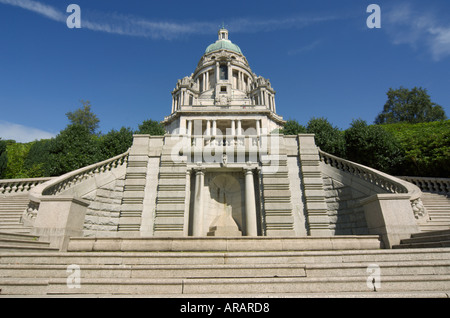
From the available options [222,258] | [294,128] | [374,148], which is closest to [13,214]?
[222,258]

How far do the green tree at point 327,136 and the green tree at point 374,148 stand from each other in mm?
845

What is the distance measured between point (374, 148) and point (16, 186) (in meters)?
30.9

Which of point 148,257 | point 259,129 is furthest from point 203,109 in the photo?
point 148,257

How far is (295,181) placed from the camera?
47.0 feet

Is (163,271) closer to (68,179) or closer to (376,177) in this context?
(68,179)

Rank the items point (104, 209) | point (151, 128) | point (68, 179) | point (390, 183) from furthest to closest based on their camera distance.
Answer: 1. point (151, 128)
2. point (104, 209)
3. point (68, 179)
4. point (390, 183)

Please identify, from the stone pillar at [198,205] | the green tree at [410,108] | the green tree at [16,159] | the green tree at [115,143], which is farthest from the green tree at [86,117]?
the green tree at [410,108]

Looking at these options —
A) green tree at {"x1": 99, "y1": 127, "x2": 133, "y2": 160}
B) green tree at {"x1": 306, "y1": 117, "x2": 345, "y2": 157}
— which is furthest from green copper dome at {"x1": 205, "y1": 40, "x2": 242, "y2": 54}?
green tree at {"x1": 99, "y1": 127, "x2": 133, "y2": 160}

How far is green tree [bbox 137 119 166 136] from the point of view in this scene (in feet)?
107

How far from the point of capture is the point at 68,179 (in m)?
12.6

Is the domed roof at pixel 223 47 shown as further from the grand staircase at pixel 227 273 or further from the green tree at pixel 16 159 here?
the grand staircase at pixel 227 273

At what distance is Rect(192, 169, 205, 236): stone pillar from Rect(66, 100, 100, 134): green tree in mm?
43862
